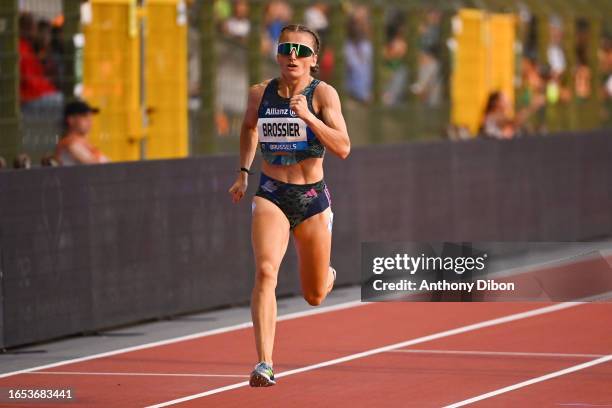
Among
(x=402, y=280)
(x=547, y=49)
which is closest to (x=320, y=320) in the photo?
(x=402, y=280)

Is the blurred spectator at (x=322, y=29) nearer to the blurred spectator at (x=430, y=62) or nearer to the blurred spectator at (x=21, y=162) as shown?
the blurred spectator at (x=430, y=62)

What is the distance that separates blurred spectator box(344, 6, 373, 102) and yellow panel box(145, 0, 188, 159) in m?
5.30

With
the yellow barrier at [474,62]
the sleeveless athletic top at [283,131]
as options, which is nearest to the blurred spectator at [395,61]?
the yellow barrier at [474,62]

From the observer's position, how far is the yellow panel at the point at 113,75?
17797mm

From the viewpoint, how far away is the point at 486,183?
→ 71.6 feet

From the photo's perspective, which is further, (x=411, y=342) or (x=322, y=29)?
(x=322, y=29)

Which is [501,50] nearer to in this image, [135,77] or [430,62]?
[430,62]

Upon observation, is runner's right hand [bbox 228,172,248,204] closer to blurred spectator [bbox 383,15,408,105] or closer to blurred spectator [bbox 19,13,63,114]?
blurred spectator [bbox 19,13,63,114]

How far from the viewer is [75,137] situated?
16281mm

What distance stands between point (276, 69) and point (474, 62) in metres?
2.89

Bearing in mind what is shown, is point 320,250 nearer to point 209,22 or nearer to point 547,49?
point 209,22

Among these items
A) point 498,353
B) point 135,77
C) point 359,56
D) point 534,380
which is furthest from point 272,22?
point 534,380

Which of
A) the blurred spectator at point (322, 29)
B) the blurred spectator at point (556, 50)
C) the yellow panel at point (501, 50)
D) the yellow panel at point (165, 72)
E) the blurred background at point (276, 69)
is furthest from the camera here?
the blurred spectator at point (556, 50)

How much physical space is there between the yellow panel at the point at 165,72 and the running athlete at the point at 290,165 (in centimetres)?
739
